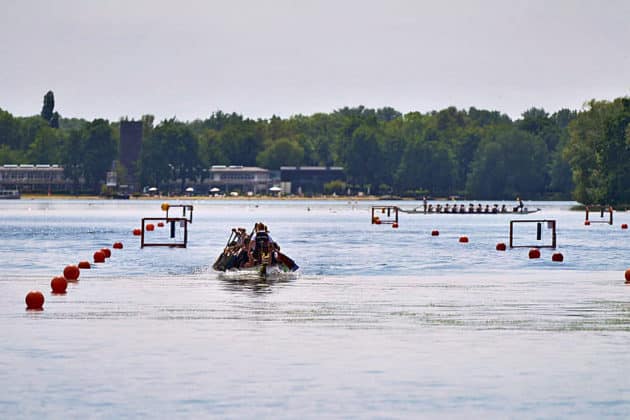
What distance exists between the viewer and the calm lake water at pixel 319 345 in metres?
27.3

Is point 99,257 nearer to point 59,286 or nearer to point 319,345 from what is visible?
point 59,286

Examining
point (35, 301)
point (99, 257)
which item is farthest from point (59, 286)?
point (99, 257)

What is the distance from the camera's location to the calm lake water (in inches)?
1075

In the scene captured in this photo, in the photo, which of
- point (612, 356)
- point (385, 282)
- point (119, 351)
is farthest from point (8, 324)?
point (385, 282)

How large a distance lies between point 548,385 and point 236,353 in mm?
7979

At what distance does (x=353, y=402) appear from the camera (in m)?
27.3

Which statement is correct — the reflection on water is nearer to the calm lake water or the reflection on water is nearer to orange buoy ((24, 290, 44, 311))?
the calm lake water

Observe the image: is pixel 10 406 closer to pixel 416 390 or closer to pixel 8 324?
pixel 416 390

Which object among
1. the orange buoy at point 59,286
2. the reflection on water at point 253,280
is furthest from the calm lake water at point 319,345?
the orange buoy at point 59,286

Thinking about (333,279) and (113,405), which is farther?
(333,279)

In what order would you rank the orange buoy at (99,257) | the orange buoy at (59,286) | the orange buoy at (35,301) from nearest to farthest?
the orange buoy at (35,301)
the orange buoy at (59,286)
the orange buoy at (99,257)

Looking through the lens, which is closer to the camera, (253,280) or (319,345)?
(319,345)

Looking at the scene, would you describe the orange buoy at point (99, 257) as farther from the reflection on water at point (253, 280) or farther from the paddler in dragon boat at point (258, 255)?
the reflection on water at point (253, 280)

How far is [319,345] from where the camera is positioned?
35.5 m
